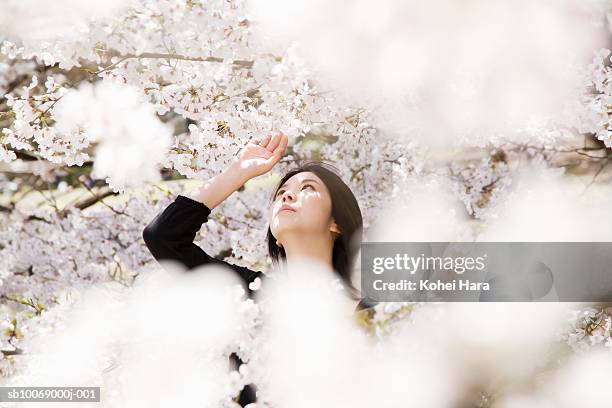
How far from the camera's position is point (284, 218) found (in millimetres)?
1860

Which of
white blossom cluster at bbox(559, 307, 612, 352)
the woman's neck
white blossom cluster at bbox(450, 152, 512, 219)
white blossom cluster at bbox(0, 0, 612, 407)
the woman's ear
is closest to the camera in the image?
white blossom cluster at bbox(0, 0, 612, 407)

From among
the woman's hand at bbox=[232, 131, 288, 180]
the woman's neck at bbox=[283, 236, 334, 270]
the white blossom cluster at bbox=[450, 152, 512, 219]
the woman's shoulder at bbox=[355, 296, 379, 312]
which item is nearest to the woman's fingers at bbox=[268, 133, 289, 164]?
the woman's hand at bbox=[232, 131, 288, 180]

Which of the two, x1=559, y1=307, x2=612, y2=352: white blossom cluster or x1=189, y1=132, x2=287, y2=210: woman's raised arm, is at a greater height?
x1=189, y1=132, x2=287, y2=210: woman's raised arm

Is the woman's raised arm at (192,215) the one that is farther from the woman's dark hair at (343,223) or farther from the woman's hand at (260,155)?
the woman's dark hair at (343,223)

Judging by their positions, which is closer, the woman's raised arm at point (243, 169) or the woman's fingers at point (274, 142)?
the woman's raised arm at point (243, 169)

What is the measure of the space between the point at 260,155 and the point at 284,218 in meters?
0.21

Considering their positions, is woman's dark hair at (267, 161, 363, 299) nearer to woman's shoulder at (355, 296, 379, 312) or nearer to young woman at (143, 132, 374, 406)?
young woman at (143, 132, 374, 406)

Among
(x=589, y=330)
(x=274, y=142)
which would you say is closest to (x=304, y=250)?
(x=274, y=142)

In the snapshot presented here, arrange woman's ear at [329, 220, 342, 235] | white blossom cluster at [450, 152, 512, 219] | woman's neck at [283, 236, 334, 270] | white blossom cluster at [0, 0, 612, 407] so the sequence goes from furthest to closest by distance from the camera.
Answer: white blossom cluster at [450, 152, 512, 219]
woman's ear at [329, 220, 342, 235]
woman's neck at [283, 236, 334, 270]
white blossom cluster at [0, 0, 612, 407]

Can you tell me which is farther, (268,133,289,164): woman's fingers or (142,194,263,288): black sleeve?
(268,133,289,164): woman's fingers

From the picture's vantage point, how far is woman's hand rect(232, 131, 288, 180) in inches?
74.9

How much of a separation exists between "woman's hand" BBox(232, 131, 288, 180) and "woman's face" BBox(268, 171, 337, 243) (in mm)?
88

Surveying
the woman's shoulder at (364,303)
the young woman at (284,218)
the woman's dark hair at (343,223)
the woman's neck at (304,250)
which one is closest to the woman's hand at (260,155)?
the young woman at (284,218)

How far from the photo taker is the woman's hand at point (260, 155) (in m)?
1.90
